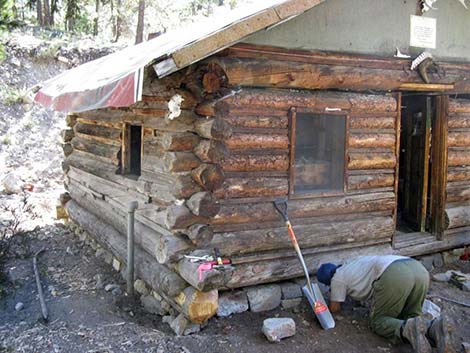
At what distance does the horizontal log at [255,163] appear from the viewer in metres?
5.87

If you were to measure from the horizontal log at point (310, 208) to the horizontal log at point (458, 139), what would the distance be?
1.53 metres

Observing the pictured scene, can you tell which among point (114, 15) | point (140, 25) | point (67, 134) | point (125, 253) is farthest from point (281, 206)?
point (114, 15)

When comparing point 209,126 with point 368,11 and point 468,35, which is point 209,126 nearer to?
point 368,11

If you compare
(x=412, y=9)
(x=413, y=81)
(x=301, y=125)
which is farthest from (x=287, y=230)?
(x=412, y=9)

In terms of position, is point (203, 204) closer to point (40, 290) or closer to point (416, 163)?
point (40, 290)

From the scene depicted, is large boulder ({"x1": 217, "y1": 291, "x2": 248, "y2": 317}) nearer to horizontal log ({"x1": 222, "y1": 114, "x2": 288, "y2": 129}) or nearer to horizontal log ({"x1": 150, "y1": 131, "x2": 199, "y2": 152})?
horizontal log ({"x1": 150, "y1": 131, "x2": 199, "y2": 152})

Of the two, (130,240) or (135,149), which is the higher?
(135,149)

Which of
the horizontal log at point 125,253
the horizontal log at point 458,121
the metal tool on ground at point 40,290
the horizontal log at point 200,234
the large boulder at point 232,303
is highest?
the horizontal log at point 458,121

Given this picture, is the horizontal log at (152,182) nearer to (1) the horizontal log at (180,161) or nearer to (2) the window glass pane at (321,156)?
(1) the horizontal log at (180,161)

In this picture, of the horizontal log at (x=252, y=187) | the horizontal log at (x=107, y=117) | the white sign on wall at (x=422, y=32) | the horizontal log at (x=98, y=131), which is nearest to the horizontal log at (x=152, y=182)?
the horizontal log at (x=252, y=187)

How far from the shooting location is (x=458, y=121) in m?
7.94

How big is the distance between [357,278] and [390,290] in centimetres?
46

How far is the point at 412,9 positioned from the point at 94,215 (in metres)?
6.61

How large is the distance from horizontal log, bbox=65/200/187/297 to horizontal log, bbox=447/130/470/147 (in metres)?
4.97
